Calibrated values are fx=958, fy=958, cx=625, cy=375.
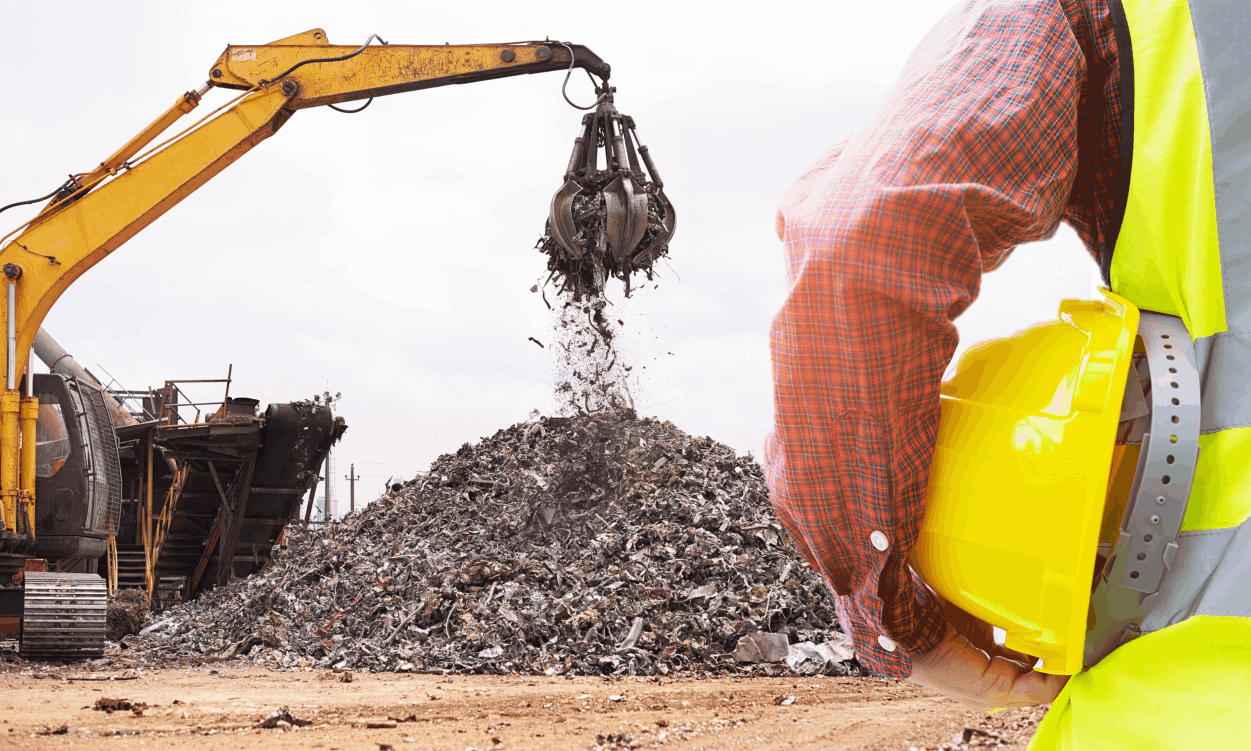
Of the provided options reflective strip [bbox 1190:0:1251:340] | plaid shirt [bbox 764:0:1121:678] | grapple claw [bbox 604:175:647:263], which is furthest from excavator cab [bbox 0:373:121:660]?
reflective strip [bbox 1190:0:1251:340]

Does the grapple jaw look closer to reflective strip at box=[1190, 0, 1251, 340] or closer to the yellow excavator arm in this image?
the yellow excavator arm

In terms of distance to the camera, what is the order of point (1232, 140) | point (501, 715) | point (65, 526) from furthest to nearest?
point (65, 526), point (501, 715), point (1232, 140)

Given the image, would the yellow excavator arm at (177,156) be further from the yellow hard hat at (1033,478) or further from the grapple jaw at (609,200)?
the yellow hard hat at (1033,478)

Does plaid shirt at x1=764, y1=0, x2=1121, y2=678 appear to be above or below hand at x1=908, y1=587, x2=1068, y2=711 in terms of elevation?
above

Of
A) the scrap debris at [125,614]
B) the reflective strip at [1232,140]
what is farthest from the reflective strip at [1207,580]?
the scrap debris at [125,614]

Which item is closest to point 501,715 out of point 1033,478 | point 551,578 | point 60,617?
point 551,578

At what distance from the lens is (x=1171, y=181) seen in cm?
86

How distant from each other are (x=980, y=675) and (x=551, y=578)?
863cm

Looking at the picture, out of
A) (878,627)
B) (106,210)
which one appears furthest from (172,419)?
(878,627)

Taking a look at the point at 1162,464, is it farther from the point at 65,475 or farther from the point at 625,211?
the point at 65,475

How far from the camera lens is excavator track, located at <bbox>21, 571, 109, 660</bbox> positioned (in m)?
8.70

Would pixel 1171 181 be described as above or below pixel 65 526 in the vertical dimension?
above

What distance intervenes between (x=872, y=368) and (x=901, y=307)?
0.06m

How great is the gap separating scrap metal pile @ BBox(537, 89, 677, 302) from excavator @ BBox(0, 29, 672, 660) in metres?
0.02
